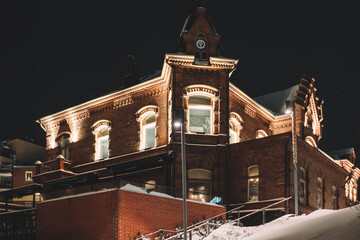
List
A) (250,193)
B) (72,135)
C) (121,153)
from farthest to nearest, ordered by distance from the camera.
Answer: (72,135) → (121,153) → (250,193)

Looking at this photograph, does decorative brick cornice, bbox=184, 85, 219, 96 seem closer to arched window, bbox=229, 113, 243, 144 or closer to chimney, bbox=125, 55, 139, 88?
arched window, bbox=229, 113, 243, 144

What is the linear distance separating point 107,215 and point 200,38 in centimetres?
1515

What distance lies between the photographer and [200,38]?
3741 cm

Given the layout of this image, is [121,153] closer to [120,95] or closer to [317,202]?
[120,95]

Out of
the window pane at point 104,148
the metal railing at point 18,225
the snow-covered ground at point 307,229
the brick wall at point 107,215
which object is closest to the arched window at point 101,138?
the window pane at point 104,148

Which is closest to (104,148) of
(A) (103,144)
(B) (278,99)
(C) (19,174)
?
(A) (103,144)

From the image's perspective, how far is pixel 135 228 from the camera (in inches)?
1078

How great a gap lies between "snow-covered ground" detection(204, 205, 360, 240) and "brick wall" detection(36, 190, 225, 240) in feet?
13.3

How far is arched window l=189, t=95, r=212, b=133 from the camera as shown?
119ft

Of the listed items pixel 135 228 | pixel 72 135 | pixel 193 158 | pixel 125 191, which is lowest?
pixel 135 228

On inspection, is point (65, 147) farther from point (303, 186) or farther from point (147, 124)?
point (303, 186)

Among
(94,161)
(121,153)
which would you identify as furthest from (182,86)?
(94,161)

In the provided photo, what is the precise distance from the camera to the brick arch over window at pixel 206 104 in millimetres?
36156

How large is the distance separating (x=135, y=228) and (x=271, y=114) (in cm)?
2044
